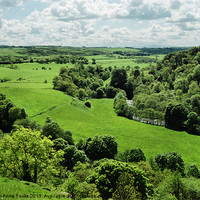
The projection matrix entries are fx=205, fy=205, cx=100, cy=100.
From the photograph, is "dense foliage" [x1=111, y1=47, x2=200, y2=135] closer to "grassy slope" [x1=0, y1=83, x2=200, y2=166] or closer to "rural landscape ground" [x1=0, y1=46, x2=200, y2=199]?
"rural landscape ground" [x1=0, y1=46, x2=200, y2=199]

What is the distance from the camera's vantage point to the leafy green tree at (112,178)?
3685 cm

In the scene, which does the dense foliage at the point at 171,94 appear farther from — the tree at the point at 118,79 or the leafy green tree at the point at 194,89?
the tree at the point at 118,79

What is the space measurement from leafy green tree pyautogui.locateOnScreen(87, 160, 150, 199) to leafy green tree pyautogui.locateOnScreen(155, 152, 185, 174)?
1666cm

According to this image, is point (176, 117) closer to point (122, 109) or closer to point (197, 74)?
point (122, 109)

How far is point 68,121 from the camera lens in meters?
92.9

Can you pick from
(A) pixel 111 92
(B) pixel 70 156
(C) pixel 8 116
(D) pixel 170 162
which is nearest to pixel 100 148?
(B) pixel 70 156

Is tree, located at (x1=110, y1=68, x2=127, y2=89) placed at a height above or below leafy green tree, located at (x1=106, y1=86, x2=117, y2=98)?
above

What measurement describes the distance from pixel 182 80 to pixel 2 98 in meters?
107

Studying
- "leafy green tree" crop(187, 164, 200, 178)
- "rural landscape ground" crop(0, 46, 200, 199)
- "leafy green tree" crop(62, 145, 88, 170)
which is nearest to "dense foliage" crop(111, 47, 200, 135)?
"rural landscape ground" crop(0, 46, 200, 199)

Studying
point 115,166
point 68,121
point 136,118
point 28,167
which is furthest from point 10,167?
point 136,118

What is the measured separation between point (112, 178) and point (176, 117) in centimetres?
6818

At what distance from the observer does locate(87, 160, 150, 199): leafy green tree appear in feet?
121

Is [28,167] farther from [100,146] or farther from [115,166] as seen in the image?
[100,146]

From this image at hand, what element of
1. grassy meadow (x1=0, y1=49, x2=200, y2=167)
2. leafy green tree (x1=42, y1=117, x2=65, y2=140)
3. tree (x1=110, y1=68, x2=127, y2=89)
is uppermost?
tree (x1=110, y1=68, x2=127, y2=89)
